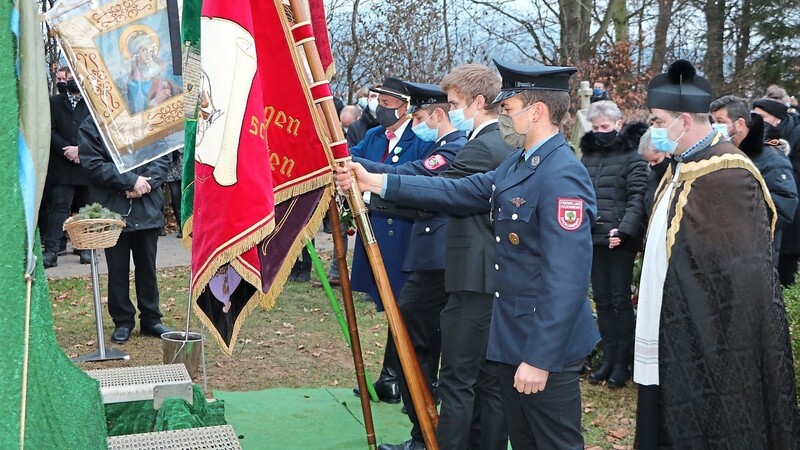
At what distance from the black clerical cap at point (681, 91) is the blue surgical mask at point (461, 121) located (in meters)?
0.89

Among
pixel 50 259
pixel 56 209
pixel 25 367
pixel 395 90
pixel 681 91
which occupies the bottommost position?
pixel 50 259

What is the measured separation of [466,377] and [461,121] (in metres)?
1.33

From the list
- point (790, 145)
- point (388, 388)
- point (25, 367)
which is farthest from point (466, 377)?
point (790, 145)

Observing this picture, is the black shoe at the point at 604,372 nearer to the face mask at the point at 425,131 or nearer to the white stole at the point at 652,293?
the white stole at the point at 652,293

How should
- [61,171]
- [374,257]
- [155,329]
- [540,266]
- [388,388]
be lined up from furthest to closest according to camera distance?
[61,171] → [155,329] → [388,388] → [374,257] → [540,266]

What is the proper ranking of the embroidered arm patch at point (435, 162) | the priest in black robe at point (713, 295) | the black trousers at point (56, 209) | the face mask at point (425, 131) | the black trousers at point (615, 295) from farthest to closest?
the black trousers at point (56, 209), the black trousers at point (615, 295), the face mask at point (425, 131), the embroidered arm patch at point (435, 162), the priest in black robe at point (713, 295)

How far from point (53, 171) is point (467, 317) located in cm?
760

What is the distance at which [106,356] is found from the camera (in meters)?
6.67

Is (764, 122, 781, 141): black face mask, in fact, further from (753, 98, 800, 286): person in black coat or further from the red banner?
the red banner

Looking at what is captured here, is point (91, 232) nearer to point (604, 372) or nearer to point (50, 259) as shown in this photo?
point (604, 372)

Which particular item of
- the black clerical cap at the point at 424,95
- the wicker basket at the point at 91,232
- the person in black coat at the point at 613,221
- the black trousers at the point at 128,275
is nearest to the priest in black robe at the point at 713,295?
the black clerical cap at the point at 424,95

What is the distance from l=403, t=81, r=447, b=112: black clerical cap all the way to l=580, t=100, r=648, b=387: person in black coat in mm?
1822

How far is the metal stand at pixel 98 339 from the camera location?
6.49m

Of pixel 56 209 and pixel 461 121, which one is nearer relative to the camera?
pixel 461 121
